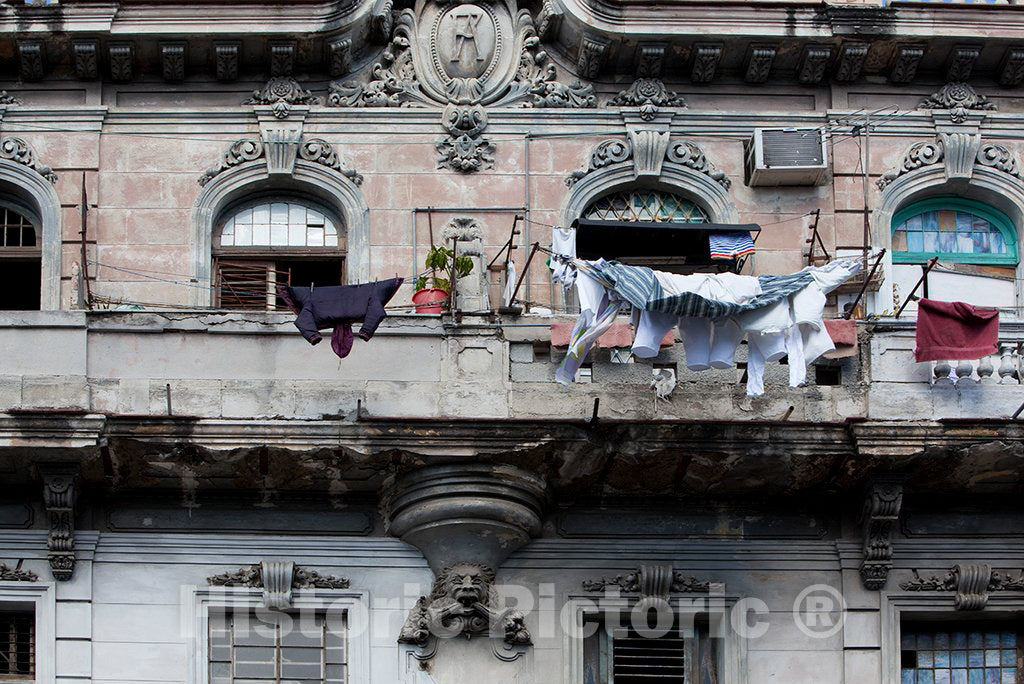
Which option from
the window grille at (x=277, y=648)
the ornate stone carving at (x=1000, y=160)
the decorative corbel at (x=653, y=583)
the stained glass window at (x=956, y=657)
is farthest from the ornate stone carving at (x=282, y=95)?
the stained glass window at (x=956, y=657)

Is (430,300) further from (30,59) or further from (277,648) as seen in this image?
(30,59)

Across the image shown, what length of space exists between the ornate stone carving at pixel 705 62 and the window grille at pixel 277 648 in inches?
314

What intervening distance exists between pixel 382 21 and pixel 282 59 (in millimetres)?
1274

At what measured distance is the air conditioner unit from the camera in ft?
91.5

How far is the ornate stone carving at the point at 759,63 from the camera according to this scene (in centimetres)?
2844

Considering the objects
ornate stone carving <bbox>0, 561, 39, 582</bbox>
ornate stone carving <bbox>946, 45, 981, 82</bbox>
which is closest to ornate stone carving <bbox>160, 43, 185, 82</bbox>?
ornate stone carving <bbox>0, 561, 39, 582</bbox>

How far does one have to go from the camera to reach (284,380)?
82.3 feet

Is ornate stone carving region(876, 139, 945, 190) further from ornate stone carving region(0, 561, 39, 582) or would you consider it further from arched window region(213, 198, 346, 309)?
ornate stone carving region(0, 561, 39, 582)

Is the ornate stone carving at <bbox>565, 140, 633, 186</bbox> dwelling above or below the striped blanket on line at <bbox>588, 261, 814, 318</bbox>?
above

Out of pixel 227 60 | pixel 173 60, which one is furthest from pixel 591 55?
pixel 173 60

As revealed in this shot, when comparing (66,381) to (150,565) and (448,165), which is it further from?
(448,165)

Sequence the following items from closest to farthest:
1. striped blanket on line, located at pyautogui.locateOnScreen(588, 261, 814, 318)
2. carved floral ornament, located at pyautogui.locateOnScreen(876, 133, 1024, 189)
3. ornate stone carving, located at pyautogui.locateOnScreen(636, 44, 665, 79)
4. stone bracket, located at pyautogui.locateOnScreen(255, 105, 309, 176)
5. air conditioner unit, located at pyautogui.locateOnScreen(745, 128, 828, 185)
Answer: striped blanket on line, located at pyautogui.locateOnScreen(588, 261, 814, 318) < air conditioner unit, located at pyautogui.locateOnScreen(745, 128, 828, 185) < stone bracket, located at pyautogui.locateOnScreen(255, 105, 309, 176) < carved floral ornament, located at pyautogui.locateOnScreen(876, 133, 1024, 189) < ornate stone carving, located at pyautogui.locateOnScreen(636, 44, 665, 79)

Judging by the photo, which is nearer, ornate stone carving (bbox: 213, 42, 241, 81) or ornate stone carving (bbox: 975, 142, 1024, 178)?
ornate stone carving (bbox: 213, 42, 241, 81)

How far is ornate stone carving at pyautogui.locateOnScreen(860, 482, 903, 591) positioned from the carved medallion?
724 centimetres
